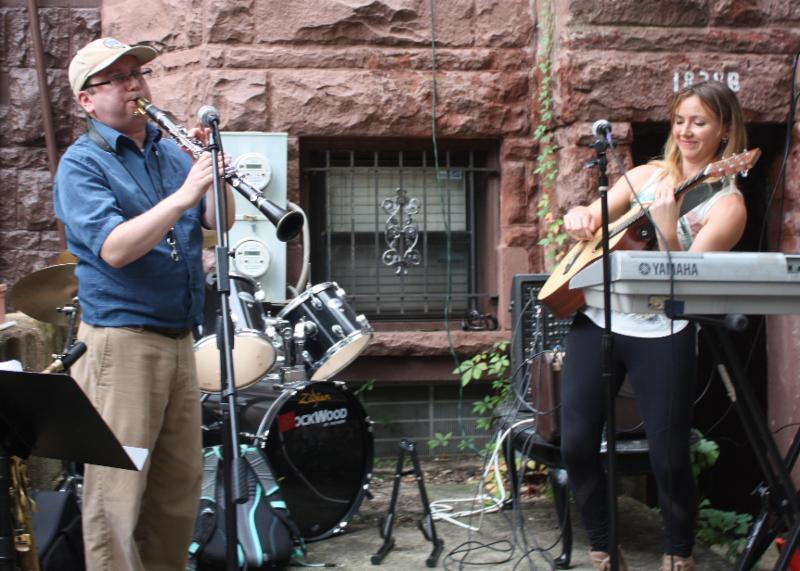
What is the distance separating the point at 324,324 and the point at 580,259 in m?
1.56

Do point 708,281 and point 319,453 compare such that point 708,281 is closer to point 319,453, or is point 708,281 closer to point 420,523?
point 420,523

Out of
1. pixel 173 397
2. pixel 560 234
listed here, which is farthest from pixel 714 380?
pixel 173 397

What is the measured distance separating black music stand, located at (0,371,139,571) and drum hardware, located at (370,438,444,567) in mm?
2058

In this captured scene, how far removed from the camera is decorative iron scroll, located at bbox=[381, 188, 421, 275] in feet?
20.4

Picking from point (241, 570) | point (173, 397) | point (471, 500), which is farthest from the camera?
point (471, 500)

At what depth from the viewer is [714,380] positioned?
236 inches

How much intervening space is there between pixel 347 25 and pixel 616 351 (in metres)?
3.02

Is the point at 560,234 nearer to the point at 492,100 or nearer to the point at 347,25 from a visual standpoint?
the point at 492,100

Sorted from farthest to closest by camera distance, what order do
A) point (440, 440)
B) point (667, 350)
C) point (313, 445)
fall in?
point (440, 440)
point (313, 445)
point (667, 350)

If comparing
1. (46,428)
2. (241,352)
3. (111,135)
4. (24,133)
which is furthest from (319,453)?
(24,133)

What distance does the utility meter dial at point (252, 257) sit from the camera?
560 cm

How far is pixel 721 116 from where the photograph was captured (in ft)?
11.9

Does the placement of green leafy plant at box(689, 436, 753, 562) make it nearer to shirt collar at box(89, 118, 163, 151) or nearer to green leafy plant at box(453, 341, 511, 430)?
green leafy plant at box(453, 341, 511, 430)

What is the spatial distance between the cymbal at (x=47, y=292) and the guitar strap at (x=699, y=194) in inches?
101
